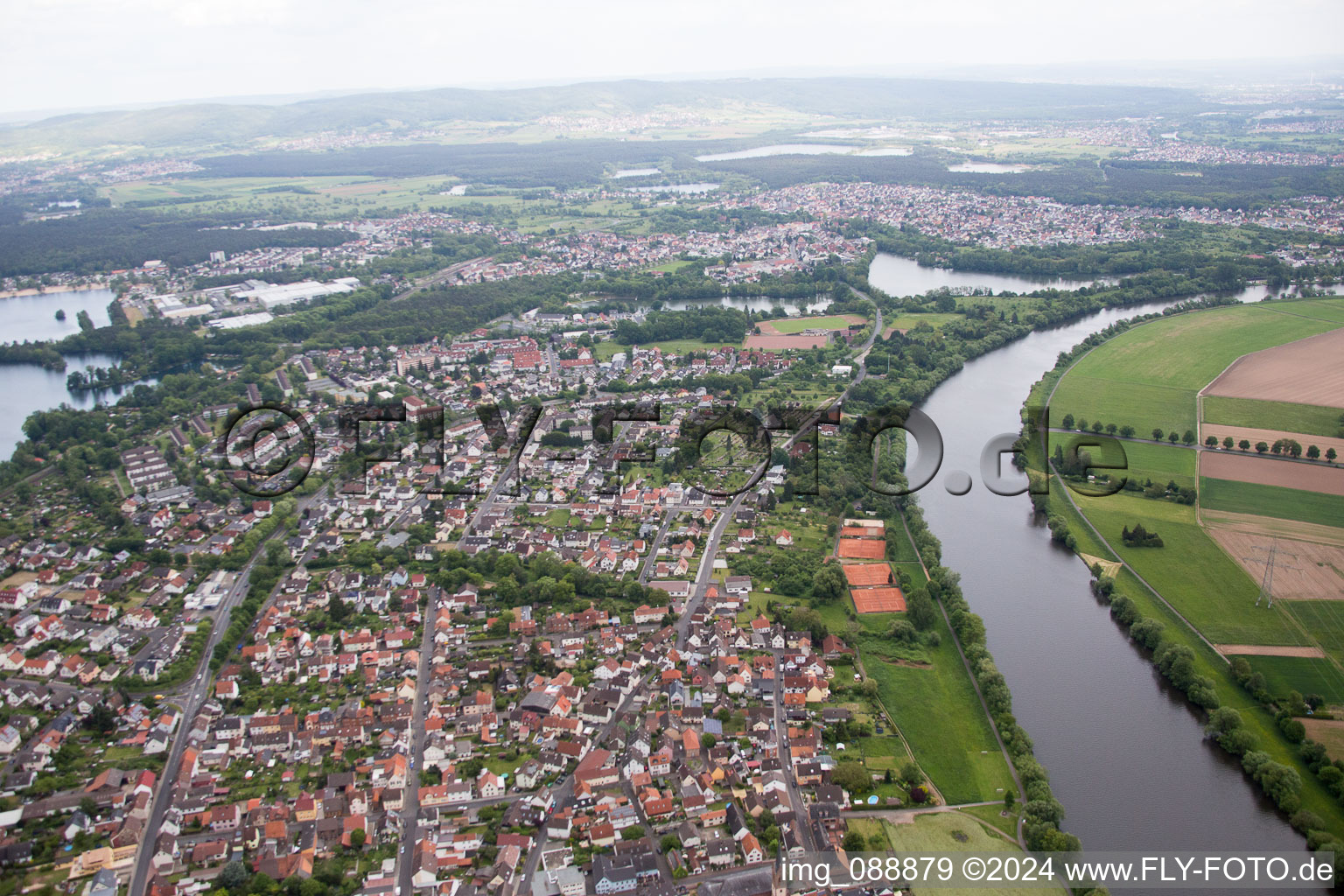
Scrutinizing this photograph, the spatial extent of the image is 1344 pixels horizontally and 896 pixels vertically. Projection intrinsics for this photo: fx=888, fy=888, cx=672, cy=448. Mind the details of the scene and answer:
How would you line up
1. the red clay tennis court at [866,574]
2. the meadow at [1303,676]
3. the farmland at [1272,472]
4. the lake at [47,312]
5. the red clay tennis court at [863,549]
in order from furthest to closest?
the lake at [47,312] < the farmland at [1272,472] < the red clay tennis court at [863,549] < the red clay tennis court at [866,574] < the meadow at [1303,676]

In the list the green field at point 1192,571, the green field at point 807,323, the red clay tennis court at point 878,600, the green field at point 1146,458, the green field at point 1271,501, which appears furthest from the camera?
the green field at point 807,323

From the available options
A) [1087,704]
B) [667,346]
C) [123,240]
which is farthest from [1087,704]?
[123,240]

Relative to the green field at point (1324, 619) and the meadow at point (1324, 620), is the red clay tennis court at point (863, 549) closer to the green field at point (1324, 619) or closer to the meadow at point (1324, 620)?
the meadow at point (1324, 620)

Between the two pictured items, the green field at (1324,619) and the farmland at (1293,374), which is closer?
the green field at (1324,619)

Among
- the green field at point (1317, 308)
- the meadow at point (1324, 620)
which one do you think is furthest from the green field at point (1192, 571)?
the green field at point (1317, 308)

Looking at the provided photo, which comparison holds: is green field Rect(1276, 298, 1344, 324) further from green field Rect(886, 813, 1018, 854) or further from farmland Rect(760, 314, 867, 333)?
green field Rect(886, 813, 1018, 854)

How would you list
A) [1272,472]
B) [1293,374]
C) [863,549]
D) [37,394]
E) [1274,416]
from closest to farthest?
[863,549] < [1272,472] < [1274,416] < [1293,374] < [37,394]

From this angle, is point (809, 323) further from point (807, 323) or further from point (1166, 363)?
point (1166, 363)
